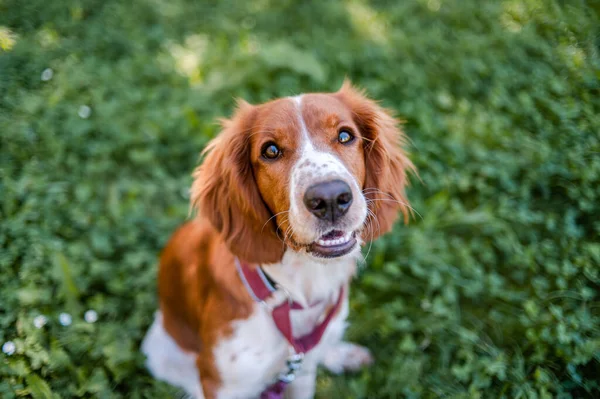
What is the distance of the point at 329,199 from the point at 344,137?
528mm

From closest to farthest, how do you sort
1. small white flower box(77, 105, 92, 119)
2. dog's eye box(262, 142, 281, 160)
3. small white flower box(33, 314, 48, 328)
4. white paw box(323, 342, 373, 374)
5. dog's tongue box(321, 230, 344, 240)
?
→ dog's tongue box(321, 230, 344, 240)
dog's eye box(262, 142, 281, 160)
small white flower box(33, 314, 48, 328)
white paw box(323, 342, 373, 374)
small white flower box(77, 105, 92, 119)

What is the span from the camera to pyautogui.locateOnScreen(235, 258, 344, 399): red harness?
8.13 ft

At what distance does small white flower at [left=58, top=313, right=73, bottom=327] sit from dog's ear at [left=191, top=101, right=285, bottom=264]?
4.17 ft

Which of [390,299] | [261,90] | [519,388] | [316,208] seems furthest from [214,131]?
[519,388]

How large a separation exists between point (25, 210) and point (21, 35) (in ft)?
5.39

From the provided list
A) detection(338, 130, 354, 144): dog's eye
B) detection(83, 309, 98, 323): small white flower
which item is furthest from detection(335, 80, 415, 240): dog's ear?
detection(83, 309, 98, 323): small white flower

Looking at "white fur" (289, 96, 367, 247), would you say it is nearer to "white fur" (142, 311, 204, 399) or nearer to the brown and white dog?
the brown and white dog

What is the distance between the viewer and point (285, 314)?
2.47 m

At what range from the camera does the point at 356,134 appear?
2.53 metres

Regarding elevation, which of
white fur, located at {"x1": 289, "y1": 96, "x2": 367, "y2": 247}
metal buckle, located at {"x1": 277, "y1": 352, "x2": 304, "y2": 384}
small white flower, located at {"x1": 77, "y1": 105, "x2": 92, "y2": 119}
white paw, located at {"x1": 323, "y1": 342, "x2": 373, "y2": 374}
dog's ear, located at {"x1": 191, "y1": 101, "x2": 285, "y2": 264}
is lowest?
white paw, located at {"x1": 323, "y1": 342, "x2": 373, "y2": 374}

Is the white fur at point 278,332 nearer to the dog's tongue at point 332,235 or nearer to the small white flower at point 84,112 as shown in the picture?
the dog's tongue at point 332,235

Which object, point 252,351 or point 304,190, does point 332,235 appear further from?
point 252,351

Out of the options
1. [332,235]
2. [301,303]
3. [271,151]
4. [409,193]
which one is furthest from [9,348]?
[409,193]

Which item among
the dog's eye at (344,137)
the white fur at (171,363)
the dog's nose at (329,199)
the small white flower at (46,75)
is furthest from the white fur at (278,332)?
the small white flower at (46,75)
